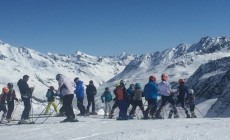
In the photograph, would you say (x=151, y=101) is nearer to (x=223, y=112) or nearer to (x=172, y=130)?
(x=172, y=130)

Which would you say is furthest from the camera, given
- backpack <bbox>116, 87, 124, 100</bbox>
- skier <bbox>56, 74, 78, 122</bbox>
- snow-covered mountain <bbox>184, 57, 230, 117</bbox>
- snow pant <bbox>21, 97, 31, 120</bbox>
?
snow-covered mountain <bbox>184, 57, 230, 117</bbox>

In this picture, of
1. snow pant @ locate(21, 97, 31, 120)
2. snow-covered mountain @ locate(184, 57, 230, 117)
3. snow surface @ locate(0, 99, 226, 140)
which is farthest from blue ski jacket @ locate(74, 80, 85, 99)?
snow-covered mountain @ locate(184, 57, 230, 117)

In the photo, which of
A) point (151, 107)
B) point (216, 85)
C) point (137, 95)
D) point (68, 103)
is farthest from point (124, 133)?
point (216, 85)

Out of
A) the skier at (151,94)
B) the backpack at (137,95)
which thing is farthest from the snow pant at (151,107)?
the backpack at (137,95)

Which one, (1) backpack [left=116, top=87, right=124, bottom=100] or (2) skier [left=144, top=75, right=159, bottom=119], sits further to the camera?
(1) backpack [left=116, top=87, right=124, bottom=100]

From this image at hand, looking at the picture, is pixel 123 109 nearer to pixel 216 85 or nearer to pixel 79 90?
pixel 79 90

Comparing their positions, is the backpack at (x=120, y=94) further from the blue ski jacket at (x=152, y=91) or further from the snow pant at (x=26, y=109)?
the snow pant at (x=26, y=109)

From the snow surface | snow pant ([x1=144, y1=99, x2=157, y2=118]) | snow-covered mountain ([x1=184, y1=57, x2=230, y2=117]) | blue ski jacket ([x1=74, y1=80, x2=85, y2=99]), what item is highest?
snow-covered mountain ([x1=184, y1=57, x2=230, y2=117])

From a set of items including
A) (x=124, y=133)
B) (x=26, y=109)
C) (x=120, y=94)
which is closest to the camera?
(x=124, y=133)

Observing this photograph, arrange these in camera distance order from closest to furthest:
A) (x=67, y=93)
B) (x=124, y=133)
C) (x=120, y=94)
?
(x=124, y=133)
(x=67, y=93)
(x=120, y=94)

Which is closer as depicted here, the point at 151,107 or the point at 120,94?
the point at 151,107

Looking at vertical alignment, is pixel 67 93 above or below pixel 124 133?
above

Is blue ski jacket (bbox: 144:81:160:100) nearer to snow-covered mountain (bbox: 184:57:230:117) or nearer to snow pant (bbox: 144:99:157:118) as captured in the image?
snow pant (bbox: 144:99:157:118)

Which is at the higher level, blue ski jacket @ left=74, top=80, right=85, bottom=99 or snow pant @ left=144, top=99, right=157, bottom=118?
blue ski jacket @ left=74, top=80, right=85, bottom=99
